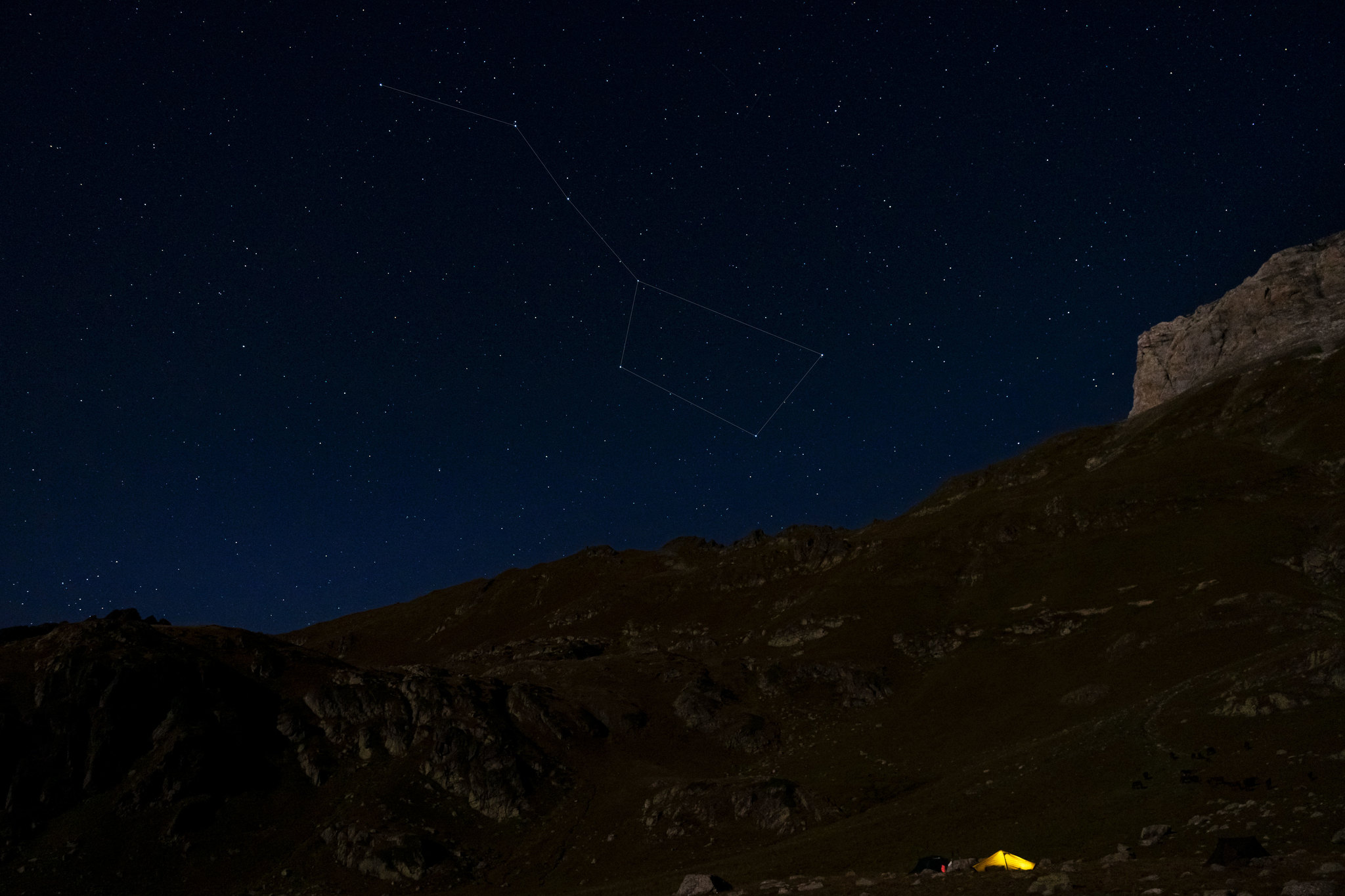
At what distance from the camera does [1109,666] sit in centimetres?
8250

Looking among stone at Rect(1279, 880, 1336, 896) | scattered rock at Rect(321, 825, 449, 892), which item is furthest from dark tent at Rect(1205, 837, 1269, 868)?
scattered rock at Rect(321, 825, 449, 892)

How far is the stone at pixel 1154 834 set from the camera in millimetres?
35062

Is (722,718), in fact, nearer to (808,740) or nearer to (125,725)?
(808,740)

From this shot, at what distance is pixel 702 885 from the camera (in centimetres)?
2950

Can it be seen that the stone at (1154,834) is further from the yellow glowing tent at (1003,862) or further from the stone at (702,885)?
the stone at (702,885)

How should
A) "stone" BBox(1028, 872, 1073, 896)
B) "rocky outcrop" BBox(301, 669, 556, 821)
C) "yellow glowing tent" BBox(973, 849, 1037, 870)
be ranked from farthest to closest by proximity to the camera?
"rocky outcrop" BBox(301, 669, 556, 821), "yellow glowing tent" BBox(973, 849, 1037, 870), "stone" BBox(1028, 872, 1073, 896)

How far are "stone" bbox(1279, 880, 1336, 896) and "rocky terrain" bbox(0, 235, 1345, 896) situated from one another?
0.11 m

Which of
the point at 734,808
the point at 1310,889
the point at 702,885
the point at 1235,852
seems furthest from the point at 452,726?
the point at 1310,889

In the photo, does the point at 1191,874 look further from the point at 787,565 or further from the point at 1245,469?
the point at 787,565

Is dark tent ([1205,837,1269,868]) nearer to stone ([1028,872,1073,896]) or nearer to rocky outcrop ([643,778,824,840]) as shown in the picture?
stone ([1028,872,1073,896])

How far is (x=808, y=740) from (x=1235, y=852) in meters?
74.6

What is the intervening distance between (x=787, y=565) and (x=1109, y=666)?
3693 inches

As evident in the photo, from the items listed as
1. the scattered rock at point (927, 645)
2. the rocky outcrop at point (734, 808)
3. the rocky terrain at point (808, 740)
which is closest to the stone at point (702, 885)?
the rocky terrain at point (808, 740)

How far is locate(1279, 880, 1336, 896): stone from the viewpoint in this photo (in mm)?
16516
